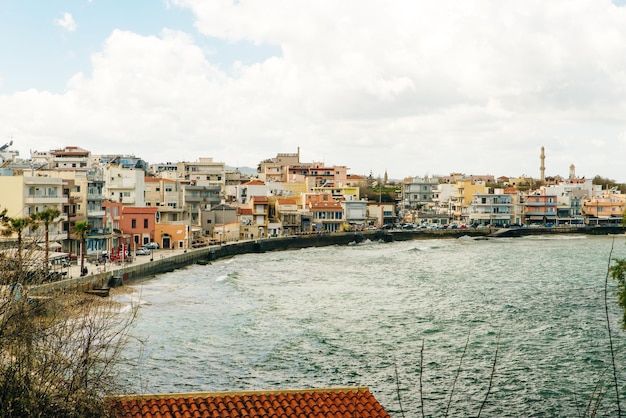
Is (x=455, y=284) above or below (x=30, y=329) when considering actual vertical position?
below

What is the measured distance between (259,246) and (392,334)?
142ft

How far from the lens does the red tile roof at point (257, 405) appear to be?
11.2m

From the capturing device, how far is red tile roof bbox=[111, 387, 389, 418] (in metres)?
11.2

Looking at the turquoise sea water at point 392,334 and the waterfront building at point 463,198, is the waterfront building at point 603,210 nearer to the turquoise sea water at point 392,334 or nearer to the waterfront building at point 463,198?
the waterfront building at point 463,198

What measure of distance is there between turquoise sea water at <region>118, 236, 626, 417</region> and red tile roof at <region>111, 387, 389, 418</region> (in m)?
1.16

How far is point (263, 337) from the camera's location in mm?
27188

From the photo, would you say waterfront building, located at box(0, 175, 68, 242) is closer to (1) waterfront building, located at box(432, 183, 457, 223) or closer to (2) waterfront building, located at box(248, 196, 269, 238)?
(2) waterfront building, located at box(248, 196, 269, 238)

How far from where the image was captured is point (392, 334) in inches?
1102

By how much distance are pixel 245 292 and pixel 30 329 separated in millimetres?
27990

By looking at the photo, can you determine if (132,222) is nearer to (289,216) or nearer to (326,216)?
(289,216)

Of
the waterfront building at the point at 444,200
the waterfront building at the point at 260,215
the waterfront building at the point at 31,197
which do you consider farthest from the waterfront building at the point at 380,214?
the waterfront building at the point at 31,197

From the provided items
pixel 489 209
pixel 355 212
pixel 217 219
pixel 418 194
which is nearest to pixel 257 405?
pixel 217 219

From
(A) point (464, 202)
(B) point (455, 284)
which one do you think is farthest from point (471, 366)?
(A) point (464, 202)

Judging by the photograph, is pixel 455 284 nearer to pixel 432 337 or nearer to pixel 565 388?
pixel 432 337
